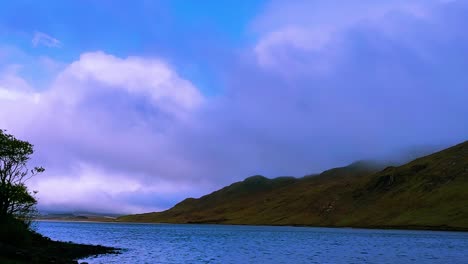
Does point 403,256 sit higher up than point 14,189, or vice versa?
point 14,189

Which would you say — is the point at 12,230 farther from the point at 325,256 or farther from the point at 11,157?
the point at 325,256

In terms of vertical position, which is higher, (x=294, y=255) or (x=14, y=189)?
(x=14, y=189)

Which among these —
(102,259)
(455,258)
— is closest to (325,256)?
(455,258)

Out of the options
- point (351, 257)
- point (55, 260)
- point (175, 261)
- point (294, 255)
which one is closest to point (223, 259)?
point (175, 261)

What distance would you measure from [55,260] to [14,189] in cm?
1578

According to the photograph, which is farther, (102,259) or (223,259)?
(223,259)

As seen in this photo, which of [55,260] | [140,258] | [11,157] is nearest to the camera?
[55,260]

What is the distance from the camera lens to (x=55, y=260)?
47.1 metres

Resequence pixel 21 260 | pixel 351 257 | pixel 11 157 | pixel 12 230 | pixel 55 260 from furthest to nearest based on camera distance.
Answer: pixel 351 257 → pixel 11 157 → pixel 12 230 → pixel 55 260 → pixel 21 260

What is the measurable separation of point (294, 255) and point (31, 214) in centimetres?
4255

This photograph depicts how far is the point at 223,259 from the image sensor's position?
3022 inches

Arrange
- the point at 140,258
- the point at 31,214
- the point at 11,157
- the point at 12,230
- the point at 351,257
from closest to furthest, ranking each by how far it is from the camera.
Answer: the point at 12,230 → the point at 11,157 → the point at 31,214 → the point at 140,258 → the point at 351,257

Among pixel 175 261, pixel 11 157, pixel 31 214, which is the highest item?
pixel 11 157

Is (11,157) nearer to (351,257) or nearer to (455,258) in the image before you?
(351,257)
